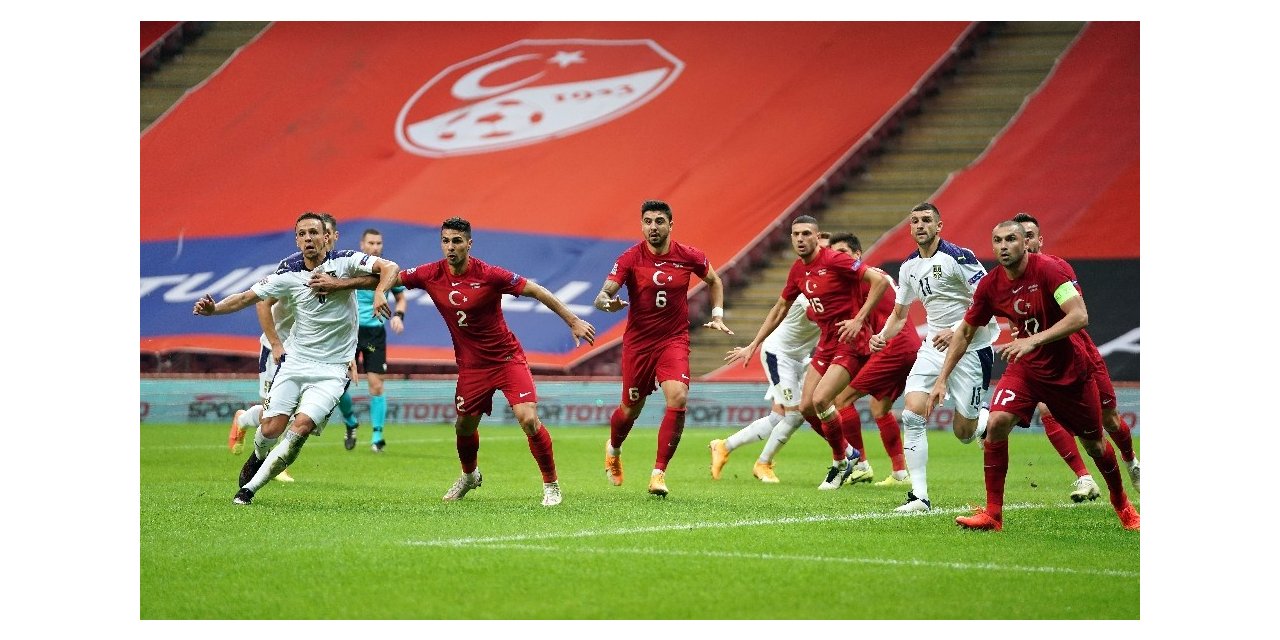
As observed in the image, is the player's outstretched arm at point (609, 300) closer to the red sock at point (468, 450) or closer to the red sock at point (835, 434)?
the red sock at point (468, 450)

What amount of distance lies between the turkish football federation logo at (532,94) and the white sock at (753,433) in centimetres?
1226

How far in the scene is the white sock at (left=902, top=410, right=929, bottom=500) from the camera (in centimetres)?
1062

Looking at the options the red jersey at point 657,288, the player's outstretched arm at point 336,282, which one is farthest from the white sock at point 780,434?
the player's outstretched arm at point 336,282

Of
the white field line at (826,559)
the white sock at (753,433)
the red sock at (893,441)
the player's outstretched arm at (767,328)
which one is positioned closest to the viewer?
the white field line at (826,559)

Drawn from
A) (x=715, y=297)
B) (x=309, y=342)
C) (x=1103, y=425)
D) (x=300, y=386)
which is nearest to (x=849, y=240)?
(x=715, y=297)

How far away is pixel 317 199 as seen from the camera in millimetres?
24953

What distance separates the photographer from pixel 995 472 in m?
9.63

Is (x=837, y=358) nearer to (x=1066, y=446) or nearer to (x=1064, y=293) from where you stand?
(x=1066, y=446)

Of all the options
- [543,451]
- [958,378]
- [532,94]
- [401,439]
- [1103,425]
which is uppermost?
[532,94]

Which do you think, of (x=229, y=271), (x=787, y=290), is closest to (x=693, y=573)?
(x=787, y=290)

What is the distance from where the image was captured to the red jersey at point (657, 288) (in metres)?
11.8

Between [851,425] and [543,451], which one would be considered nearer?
[543,451]

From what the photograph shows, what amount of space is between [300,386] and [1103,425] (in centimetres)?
587
